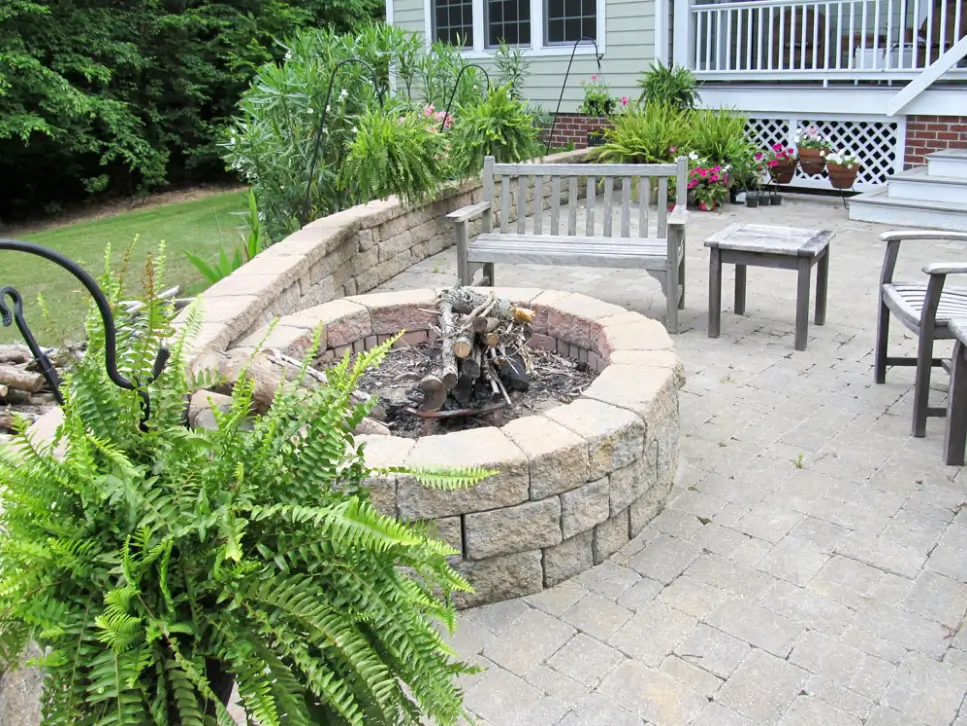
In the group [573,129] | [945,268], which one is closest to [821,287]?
[945,268]

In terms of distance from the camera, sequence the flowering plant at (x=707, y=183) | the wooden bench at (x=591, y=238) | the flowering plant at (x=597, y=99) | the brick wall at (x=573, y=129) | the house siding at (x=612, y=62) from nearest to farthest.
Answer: the wooden bench at (x=591, y=238), the flowering plant at (x=707, y=183), the house siding at (x=612, y=62), the flowering plant at (x=597, y=99), the brick wall at (x=573, y=129)

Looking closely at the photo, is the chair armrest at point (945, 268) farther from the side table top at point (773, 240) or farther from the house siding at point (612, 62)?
the house siding at point (612, 62)

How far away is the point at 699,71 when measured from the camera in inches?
399

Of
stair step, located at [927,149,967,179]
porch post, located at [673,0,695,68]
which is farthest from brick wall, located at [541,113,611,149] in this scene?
stair step, located at [927,149,967,179]

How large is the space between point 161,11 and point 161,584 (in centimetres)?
1459

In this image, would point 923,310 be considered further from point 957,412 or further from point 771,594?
point 771,594

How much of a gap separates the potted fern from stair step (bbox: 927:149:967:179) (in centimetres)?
771

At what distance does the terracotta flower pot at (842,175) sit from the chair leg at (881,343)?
511 cm

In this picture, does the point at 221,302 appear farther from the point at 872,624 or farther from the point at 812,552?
the point at 872,624

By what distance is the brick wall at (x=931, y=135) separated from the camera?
8562mm

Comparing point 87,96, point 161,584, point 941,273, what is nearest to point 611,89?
point 87,96

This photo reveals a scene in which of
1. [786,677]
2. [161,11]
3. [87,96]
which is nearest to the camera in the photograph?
[786,677]

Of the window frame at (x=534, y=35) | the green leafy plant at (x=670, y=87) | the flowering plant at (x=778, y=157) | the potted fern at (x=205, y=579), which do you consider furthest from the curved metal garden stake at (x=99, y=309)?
the window frame at (x=534, y=35)

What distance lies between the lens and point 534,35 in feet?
37.1
